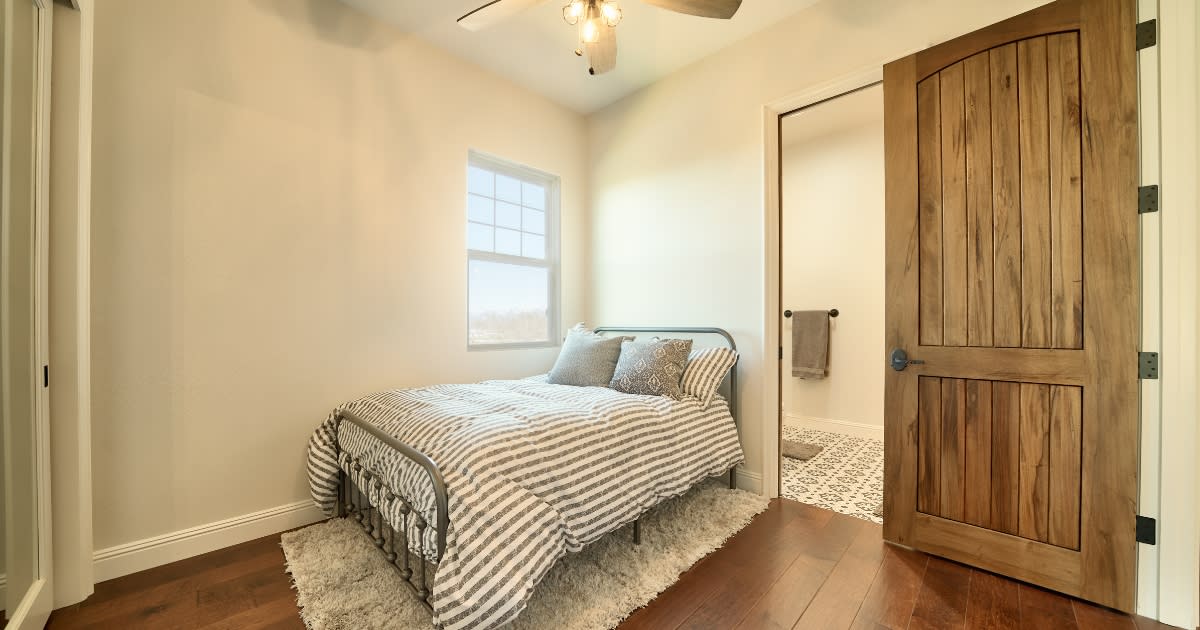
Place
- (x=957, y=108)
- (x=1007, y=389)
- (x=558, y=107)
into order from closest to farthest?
(x=1007, y=389), (x=957, y=108), (x=558, y=107)

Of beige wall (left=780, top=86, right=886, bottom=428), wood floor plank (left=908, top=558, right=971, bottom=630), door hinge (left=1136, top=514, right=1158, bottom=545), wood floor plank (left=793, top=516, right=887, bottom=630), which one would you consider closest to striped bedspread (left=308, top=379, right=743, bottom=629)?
wood floor plank (left=793, top=516, right=887, bottom=630)

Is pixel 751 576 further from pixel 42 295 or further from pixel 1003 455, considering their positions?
pixel 42 295

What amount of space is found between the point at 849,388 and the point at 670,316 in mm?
1970

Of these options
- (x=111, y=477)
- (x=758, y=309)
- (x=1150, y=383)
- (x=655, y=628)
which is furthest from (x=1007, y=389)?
(x=111, y=477)

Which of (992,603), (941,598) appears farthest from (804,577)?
(992,603)

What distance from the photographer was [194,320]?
6.60 feet

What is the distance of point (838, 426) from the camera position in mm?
3984

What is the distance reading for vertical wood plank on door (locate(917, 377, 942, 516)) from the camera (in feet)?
6.37

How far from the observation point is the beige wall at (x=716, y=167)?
2.26 meters

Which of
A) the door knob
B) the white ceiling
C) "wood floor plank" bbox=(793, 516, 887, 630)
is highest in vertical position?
the white ceiling

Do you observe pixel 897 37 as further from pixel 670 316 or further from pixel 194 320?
pixel 194 320

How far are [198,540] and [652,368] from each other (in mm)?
2240

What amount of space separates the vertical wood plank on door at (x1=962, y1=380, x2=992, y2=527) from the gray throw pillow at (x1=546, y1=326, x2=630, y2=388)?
66.3 inches

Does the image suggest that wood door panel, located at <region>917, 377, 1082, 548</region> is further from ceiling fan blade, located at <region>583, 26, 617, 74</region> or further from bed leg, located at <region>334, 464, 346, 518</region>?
bed leg, located at <region>334, 464, 346, 518</region>
